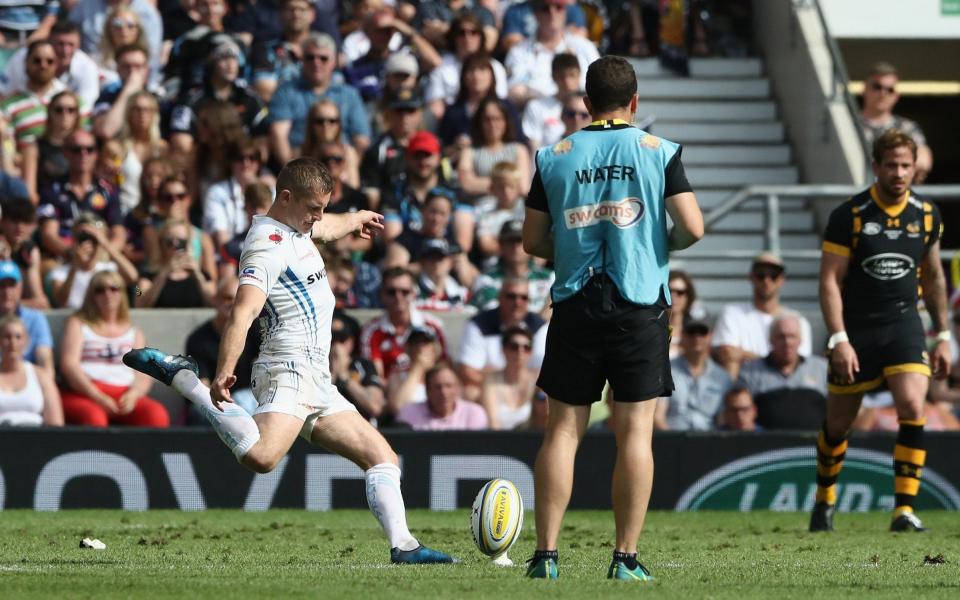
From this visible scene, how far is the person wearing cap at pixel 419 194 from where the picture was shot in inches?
610

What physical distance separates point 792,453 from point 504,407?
2350mm

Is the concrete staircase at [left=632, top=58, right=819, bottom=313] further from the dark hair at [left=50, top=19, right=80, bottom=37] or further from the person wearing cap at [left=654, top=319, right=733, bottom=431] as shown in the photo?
the dark hair at [left=50, top=19, right=80, bottom=37]

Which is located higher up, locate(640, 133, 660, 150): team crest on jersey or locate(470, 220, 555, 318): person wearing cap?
locate(640, 133, 660, 150): team crest on jersey

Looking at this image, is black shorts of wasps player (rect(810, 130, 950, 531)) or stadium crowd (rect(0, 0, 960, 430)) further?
stadium crowd (rect(0, 0, 960, 430))

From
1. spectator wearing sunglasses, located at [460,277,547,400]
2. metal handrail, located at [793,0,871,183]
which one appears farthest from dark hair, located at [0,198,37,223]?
metal handrail, located at [793,0,871,183]

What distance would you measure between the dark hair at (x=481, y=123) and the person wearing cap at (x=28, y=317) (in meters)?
4.59

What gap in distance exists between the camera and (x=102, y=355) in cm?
1349

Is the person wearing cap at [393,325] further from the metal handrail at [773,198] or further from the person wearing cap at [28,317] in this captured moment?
the metal handrail at [773,198]

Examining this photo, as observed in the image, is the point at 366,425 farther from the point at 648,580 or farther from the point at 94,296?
the point at 94,296

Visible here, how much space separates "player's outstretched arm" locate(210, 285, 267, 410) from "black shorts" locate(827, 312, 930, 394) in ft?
13.9

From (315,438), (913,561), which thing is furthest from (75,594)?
(913,561)

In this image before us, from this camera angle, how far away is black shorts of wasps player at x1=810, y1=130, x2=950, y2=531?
10.5 metres

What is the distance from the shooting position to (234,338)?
7.58 meters

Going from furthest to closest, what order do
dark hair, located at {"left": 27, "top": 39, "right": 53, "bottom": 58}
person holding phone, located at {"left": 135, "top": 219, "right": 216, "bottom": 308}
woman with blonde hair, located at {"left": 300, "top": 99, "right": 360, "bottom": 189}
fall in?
1. dark hair, located at {"left": 27, "top": 39, "right": 53, "bottom": 58}
2. woman with blonde hair, located at {"left": 300, "top": 99, "right": 360, "bottom": 189}
3. person holding phone, located at {"left": 135, "top": 219, "right": 216, "bottom": 308}
